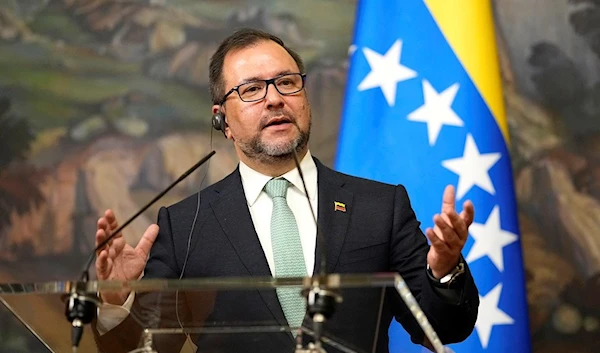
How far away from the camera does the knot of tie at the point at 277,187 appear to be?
10.3ft

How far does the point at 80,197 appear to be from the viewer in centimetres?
491

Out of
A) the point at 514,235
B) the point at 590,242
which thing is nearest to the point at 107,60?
the point at 514,235

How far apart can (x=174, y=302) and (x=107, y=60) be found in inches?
127

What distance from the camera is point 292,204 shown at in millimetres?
3102

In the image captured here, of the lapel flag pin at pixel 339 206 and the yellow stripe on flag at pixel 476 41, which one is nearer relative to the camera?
the lapel flag pin at pixel 339 206

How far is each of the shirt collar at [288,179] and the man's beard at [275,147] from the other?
6 centimetres

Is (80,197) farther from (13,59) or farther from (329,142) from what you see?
(329,142)

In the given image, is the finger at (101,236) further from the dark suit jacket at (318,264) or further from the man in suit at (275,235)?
the dark suit jacket at (318,264)

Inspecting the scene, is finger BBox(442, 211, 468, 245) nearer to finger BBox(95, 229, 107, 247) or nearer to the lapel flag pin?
the lapel flag pin

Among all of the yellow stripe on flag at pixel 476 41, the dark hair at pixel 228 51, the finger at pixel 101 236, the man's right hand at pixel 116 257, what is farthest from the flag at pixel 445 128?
the finger at pixel 101 236

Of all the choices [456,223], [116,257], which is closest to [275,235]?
[116,257]

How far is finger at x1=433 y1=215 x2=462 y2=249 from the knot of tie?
35.9 inches

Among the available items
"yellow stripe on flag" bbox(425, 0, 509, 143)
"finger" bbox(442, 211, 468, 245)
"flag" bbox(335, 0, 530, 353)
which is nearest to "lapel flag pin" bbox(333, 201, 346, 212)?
"finger" bbox(442, 211, 468, 245)

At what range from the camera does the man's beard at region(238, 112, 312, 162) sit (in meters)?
3.15
